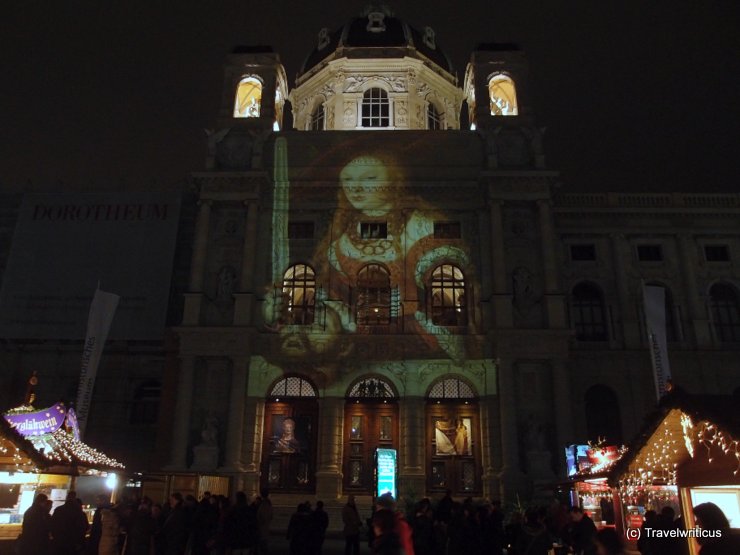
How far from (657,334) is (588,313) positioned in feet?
14.2

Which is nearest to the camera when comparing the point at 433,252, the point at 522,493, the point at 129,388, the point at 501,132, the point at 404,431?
the point at 522,493

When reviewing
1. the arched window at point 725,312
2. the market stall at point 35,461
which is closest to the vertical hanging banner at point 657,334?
the arched window at point 725,312

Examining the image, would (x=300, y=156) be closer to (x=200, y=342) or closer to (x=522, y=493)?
(x=200, y=342)

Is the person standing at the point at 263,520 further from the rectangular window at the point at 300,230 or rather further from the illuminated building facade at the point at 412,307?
the rectangular window at the point at 300,230

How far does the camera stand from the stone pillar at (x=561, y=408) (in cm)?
2497

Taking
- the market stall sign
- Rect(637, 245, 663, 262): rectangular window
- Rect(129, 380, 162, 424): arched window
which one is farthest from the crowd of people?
Rect(637, 245, 663, 262): rectangular window

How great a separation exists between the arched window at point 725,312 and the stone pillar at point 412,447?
15445mm

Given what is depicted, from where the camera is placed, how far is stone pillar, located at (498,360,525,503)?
79.0ft

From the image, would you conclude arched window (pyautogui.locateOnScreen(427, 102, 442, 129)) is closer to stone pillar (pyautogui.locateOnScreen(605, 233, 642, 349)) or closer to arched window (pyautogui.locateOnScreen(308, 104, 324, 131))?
arched window (pyautogui.locateOnScreen(308, 104, 324, 131))

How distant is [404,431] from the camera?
26047 millimetres

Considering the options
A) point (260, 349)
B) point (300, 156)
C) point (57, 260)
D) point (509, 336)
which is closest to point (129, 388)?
point (57, 260)

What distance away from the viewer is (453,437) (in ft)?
86.1

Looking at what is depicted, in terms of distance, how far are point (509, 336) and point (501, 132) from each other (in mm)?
10485

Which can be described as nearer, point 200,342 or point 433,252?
point 200,342
